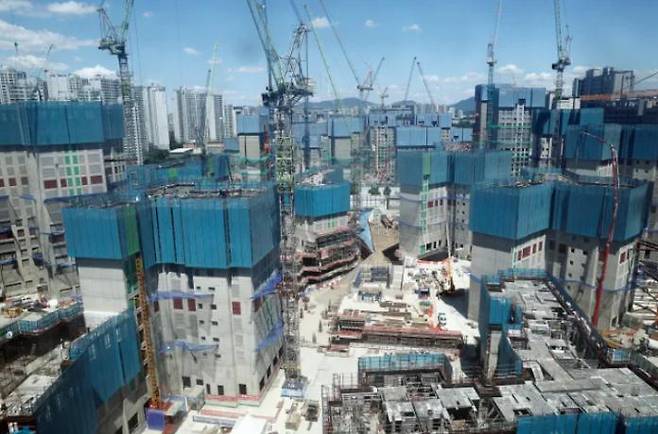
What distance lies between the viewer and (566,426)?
67.1 feet

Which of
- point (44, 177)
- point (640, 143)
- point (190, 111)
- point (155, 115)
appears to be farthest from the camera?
point (190, 111)

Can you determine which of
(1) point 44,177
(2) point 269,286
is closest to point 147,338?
(2) point 269,286

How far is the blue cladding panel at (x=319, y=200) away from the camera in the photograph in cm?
5722

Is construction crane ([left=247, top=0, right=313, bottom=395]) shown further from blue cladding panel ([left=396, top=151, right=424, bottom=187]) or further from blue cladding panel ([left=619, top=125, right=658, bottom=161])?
blue cladding panel ([left=619, top=125, right=658, bottom=161])

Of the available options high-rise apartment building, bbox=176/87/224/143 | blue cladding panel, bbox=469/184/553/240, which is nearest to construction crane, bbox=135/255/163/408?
blue cladding panel, bbox=469/184/553/240

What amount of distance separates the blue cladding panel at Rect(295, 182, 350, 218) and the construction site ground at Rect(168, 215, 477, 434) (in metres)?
9.60

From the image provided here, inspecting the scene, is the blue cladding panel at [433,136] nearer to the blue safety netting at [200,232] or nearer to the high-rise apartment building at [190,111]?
the blue safety netting at [200,232]

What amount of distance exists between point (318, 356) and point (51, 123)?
37074mm

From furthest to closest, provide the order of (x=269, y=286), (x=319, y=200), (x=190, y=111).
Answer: (x=190, y=111), (x=319, y=200), (x=269, y=286)

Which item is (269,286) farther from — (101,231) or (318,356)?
(101,231)

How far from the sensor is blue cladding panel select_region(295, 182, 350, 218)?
57219 mm

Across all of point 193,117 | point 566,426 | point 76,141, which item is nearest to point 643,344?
point 566,426

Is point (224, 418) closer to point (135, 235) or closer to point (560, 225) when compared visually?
point (135, 235)

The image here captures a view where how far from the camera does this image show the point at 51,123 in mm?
49031
